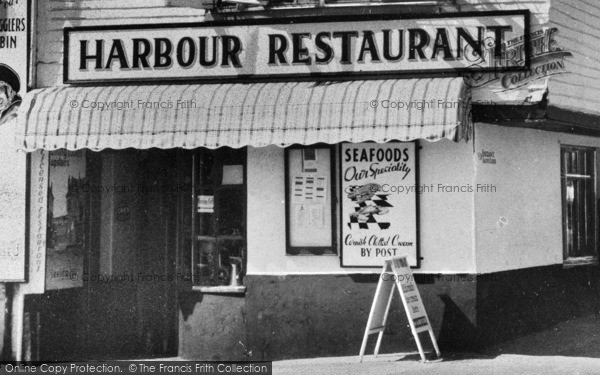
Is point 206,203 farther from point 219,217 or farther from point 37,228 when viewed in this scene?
point 37,228

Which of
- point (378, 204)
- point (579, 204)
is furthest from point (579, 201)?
point (378, 204)

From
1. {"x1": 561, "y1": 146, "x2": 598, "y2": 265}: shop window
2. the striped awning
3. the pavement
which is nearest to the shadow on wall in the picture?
the pavement

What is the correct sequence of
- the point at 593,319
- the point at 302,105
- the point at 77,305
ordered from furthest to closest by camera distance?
the point at 593,319 < the point at 77,305 < the point at 302,105

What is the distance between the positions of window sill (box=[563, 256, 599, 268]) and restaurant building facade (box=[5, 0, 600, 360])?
3.19ft

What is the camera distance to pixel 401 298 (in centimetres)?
1026

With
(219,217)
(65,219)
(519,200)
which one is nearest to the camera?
(219,217)

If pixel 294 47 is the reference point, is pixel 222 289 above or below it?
below

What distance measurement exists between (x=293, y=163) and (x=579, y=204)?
4851mm

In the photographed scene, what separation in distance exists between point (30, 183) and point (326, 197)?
3559mm

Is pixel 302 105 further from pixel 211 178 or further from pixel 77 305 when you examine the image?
pixel 77 305

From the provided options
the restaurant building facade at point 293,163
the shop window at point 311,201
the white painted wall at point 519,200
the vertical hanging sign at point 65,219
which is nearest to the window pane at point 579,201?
the white painted wall at point 519,200

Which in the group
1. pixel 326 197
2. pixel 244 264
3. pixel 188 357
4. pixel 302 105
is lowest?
pixel 188 357

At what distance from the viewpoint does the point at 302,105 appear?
33.6ft

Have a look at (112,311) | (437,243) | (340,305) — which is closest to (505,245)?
(437,243)
